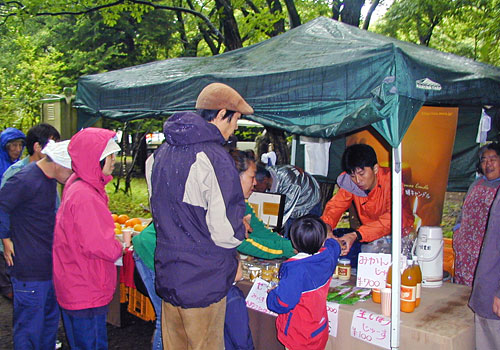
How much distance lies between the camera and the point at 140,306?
4.00 m

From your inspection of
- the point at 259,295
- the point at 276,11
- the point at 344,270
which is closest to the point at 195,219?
the point at 259,295

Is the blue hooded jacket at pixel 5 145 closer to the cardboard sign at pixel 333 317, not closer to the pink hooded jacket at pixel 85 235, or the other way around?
the pink hooded jacket at pixel 85 235

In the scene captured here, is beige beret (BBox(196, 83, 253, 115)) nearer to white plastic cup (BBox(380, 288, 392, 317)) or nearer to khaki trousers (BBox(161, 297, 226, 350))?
khaki trousers (BBox(161, 297, 226, 350))

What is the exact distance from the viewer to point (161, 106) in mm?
3541

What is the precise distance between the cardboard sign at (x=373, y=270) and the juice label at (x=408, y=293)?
0.15m

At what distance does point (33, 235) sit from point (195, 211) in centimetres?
150

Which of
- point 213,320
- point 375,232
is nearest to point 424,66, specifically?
point 375,232

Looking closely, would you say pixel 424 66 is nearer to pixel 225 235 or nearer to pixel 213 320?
pixel 225 235

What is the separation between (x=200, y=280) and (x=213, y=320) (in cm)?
28

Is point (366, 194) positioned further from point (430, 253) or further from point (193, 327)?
point (193, 327)

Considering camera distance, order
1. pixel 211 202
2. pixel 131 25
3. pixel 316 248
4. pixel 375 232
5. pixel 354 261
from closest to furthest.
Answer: pixel 211 202
pixel 316 248
pixel 375 232
pixel 354 261
pixel 131 25

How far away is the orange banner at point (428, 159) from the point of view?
14.1ft

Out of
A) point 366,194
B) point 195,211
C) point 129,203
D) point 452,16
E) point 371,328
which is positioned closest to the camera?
point 195,211

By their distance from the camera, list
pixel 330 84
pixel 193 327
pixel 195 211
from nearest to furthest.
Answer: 1. pixel 195 211
2. pixel 193 327
3. pixel 330 84
